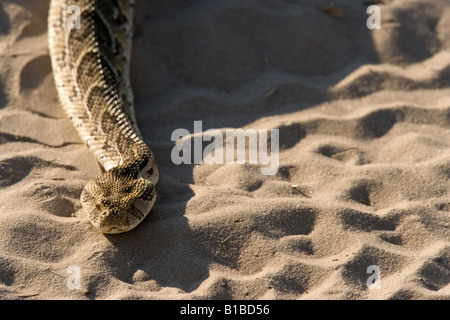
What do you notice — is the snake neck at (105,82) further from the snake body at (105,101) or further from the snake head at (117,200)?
the snake head at (117,200)

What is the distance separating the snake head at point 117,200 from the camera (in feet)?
12.7

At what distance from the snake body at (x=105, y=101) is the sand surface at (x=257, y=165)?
16 centimetres

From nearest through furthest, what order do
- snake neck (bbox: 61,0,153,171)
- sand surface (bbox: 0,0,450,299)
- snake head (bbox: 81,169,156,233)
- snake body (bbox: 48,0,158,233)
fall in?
sand surface (bbox: 0,0,450,299), snake head (bbox: 81,169,156,233), snake body (bbox: 48,0,158,233), snake neck (bbox: 61,0,153,171)

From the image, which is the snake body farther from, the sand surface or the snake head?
the sand surface

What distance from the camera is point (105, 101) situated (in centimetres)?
505

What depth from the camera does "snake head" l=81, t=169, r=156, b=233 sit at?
3871 millimetres

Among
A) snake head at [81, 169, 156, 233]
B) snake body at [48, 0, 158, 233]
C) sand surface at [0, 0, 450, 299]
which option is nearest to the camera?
sand surface at [0, 0, 450, 299]

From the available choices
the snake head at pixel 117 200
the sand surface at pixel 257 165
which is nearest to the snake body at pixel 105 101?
the snake head at pixel 117 200

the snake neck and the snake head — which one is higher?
the snake neck

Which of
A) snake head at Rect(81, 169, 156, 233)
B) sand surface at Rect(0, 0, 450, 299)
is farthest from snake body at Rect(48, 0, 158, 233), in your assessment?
sand surface at Rect(0, 0, 450, 299)
